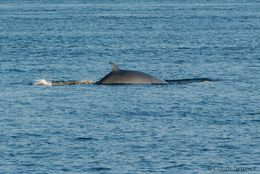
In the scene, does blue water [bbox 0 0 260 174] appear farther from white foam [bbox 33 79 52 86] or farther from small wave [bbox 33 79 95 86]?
small wave [bbox 33 79 95 86]

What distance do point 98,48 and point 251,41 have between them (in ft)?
41.1

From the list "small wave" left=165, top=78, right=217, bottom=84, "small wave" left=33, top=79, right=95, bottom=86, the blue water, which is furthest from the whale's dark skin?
"small wave" left=33, top=79, right=95, bottom=86

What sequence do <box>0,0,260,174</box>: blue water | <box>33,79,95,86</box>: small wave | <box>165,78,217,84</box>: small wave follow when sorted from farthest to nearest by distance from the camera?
<box>165,78,217,84</box>: small wave, <box>33,79,95,86</box>: small wave, <box>0,0,260,174</box>: blue water

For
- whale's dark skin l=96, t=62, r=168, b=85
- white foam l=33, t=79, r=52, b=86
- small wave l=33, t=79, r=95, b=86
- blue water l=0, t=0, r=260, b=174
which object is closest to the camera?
blue water l=0, t=0, r=260, b=174

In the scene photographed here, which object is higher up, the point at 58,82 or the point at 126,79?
the point at 126,79

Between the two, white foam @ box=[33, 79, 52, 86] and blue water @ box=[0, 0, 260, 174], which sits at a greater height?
white foam @ box=[33, 79, 52, 86]

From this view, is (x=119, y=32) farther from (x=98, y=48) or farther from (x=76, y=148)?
(x=76, y=148)

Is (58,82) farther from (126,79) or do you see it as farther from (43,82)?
(126,79)

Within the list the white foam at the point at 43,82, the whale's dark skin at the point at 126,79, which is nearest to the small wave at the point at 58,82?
the white foam at the point at 43,82

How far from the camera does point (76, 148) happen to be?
98.8ft

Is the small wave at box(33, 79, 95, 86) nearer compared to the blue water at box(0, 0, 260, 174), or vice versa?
the blue water at box(0, 0, 260, 174)

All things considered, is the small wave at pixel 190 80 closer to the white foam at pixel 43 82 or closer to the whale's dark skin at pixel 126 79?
the whale's dark skin at pixel 126 79

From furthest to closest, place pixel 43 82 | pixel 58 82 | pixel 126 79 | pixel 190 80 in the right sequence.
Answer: pixel 190 80 → pixel 58 82 → pixel 43 82 → pixel 126 79

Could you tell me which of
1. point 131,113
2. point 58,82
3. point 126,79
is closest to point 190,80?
point 126,79
